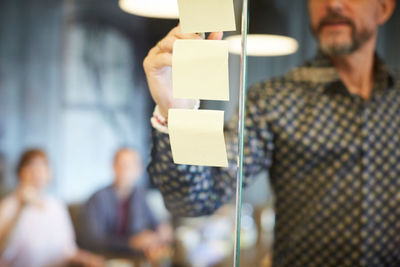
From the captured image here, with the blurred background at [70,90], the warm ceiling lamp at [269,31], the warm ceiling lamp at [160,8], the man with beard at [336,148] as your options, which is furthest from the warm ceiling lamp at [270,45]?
the blurred background at [70,90]

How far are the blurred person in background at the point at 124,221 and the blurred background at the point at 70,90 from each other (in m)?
0.04

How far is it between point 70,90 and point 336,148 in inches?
53.0

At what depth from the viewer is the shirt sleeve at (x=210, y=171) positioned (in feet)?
1.67

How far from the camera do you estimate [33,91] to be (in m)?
A: 1.88

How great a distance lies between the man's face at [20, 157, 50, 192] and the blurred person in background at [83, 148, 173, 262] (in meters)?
0.18

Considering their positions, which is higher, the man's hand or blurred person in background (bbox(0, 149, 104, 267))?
the man's hand

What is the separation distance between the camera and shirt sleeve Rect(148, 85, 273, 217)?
1.67 ft

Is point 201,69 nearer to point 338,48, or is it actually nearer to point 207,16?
point 207,16

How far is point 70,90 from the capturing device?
1.93 meters

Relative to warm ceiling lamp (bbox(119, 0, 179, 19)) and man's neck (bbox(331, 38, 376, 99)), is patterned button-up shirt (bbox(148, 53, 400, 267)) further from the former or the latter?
warm ceiling lamp (bbox(119, 0, 179, 19))

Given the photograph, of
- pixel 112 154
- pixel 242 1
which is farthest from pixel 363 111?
pixel 112 154

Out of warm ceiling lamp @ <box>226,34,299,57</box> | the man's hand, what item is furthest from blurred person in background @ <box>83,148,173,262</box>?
the man's hand

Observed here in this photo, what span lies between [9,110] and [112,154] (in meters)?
0.40

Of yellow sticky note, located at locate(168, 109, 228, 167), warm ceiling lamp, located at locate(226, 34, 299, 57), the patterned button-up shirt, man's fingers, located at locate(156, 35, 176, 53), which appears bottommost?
the patterned button-up shirt
